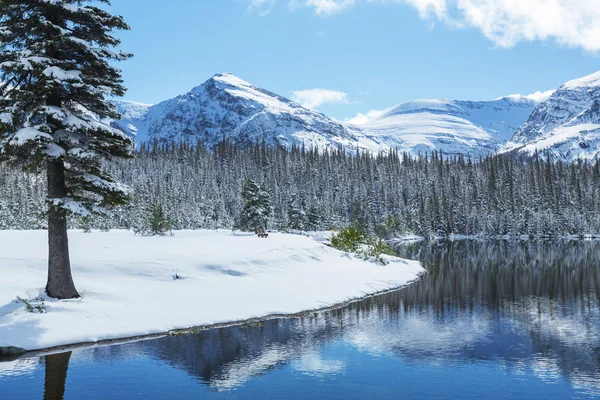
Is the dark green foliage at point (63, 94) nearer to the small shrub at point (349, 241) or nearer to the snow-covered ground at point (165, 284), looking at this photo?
the snow-covered ground at point (165, 284)

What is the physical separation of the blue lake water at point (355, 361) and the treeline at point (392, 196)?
7508 centimetres

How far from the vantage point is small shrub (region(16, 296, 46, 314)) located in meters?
19.8

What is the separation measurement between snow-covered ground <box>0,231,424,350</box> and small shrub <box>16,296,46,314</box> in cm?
22

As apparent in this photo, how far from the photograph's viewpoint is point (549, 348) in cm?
2066

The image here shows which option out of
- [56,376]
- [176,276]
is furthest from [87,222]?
[56,376]

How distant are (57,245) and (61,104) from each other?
249 inches

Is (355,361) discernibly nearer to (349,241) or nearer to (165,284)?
(165,284)

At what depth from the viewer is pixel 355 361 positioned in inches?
733

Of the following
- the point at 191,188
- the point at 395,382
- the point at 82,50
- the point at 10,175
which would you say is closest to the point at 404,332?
the point at 395,382

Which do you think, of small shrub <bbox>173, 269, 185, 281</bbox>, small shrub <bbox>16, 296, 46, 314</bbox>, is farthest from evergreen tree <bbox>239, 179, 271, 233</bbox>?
small shrub <bbox>16, 296, 46, 314</bbox>

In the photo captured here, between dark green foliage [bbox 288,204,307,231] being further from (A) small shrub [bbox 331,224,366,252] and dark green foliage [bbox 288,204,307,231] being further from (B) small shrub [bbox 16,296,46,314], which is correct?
(B) small shrub [bbox 16,296,46,314]

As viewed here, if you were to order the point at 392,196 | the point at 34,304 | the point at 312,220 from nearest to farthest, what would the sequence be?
the point at 34,304 → the point at 312,220 → the point at 392,196

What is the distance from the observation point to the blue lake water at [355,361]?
1519 centimetres

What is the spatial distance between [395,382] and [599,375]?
23.7 ft
